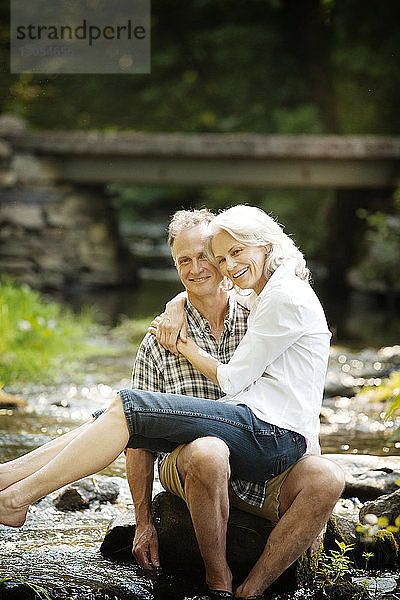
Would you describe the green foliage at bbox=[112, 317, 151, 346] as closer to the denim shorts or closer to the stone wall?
the stone wall

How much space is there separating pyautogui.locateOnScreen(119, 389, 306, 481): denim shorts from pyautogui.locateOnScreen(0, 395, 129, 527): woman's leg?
5 centimetres

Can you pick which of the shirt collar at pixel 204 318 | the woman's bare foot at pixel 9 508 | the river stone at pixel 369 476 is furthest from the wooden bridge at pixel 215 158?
the woman's bare foot at pixel 9 508

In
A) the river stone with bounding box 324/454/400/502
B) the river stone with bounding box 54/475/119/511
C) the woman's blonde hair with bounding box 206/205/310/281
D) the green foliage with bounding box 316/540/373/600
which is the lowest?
the river stone with bounding box 54/475/119/511

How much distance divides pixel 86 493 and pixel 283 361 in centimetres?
136

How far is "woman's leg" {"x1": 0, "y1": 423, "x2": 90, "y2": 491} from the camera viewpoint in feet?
9.54

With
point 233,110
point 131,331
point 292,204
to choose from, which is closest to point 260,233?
point 131,331

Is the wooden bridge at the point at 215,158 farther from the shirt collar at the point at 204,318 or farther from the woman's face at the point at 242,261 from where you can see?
the woman's face at the point at 242,261

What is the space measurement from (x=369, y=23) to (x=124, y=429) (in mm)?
16206

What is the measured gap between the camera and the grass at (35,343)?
691 cm

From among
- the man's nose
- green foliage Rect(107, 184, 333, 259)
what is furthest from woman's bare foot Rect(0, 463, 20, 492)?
green foliage Rect(107, 184, 333, 259)

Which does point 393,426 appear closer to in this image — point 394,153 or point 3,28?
point 394,153

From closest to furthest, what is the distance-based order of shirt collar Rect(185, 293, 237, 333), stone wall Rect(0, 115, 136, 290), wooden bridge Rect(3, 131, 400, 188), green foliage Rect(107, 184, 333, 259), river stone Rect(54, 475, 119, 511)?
shirt collar Rect(185, 293, 237, 333), river stone Rect(54, 475, 119, 511), wooden bridge Rect(3, 131, 400, 188), stone wall Rect(0, 115, 136, 290), green foliage Rect(107, 184, 333, 259)

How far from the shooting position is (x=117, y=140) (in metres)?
14.2

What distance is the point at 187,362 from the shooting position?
322 cm
